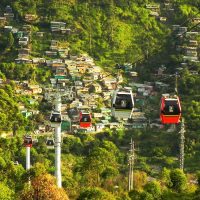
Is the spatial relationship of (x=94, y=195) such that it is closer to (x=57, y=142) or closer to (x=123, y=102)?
(x=123, y=102)

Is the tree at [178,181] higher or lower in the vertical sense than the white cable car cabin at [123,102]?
lower

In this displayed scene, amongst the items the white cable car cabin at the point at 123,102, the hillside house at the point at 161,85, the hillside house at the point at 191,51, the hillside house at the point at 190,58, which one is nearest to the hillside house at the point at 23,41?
the hillside house at the point at 161,85

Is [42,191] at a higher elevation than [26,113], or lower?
higher

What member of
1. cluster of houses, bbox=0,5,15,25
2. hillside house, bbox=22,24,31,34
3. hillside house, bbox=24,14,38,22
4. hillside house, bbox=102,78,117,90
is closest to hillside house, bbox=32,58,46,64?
hillside house, bbox=22,24,31,34

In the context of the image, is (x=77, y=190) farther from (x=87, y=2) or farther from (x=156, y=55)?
(x=87, y=2)

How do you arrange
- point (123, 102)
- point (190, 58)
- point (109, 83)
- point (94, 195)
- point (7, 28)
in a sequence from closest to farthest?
point (123, 102), point (94, 195), point (109, 83), point (190, 58), point (7, 28)

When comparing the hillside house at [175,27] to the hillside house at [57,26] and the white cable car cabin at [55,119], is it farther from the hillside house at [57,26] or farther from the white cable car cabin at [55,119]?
the white cable car cabin at [55,119]

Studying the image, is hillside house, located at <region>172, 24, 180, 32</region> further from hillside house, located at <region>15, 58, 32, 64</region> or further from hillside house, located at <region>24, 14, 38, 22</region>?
hillside house, located at <region>15, 58, 32, 64</region>

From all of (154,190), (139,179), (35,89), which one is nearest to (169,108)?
(154,190)
